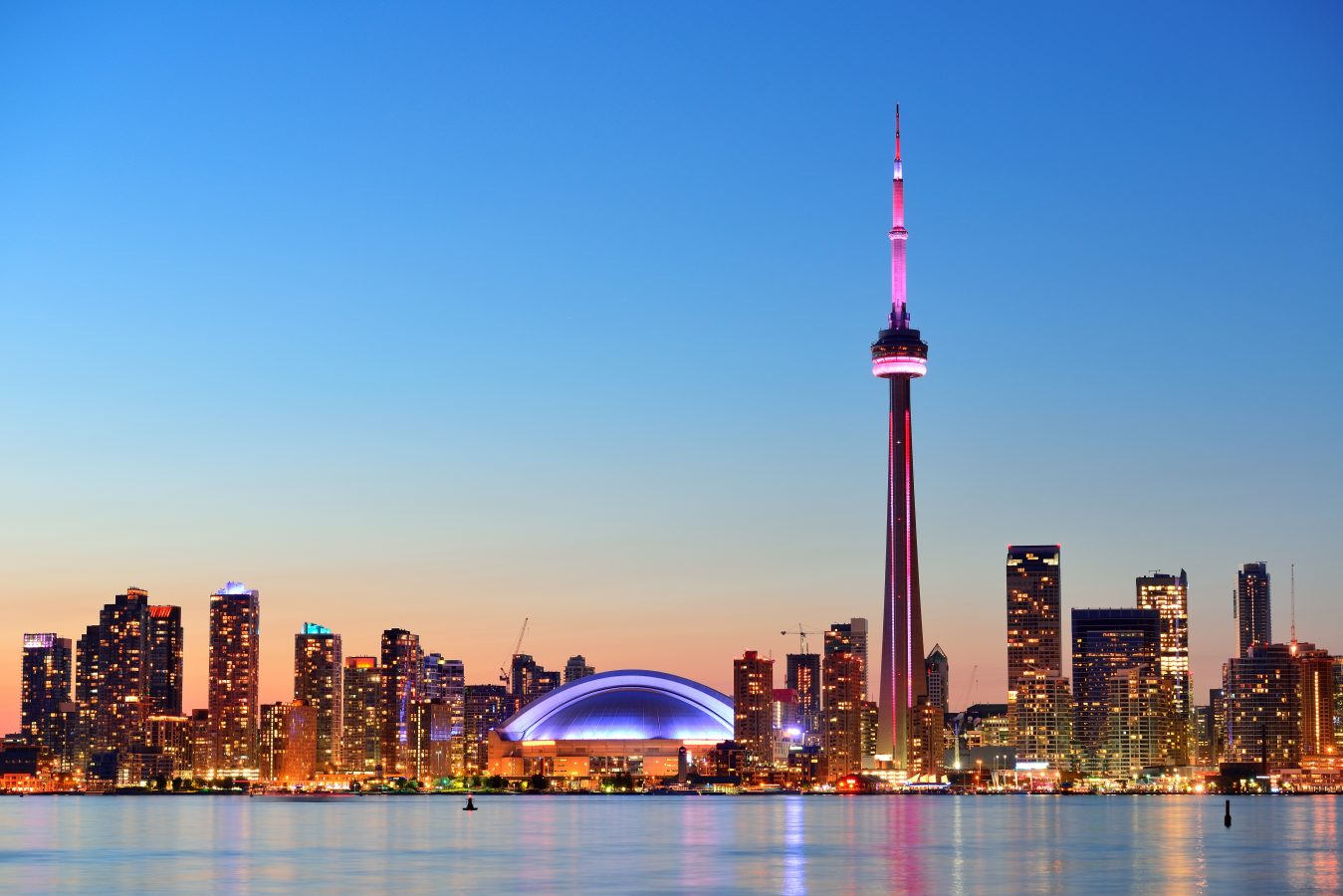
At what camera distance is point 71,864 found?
386 ft

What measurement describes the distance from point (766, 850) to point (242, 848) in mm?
37794

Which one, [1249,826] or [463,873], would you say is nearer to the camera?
[463,873]

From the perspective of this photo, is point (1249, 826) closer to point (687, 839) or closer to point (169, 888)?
point (687, 839)

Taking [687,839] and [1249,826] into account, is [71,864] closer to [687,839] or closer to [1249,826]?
[687,839]

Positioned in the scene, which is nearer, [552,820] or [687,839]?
[687,839]

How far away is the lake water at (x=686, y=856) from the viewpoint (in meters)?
97.9

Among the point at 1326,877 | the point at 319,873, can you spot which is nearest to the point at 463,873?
the point at 319,873

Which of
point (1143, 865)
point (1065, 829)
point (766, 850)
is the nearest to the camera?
point (1143, 865)

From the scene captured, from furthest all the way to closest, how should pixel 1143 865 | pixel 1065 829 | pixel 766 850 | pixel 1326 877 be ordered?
pixel 1065 829 → pixel 766 850 → pixel 1143 865 → pixel 1326 877

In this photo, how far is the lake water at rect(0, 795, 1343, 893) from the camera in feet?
321

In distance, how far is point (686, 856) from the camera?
403ft

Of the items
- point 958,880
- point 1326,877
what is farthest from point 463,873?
point 1326,877

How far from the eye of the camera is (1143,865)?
370 feet

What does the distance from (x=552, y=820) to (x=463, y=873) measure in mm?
92723
